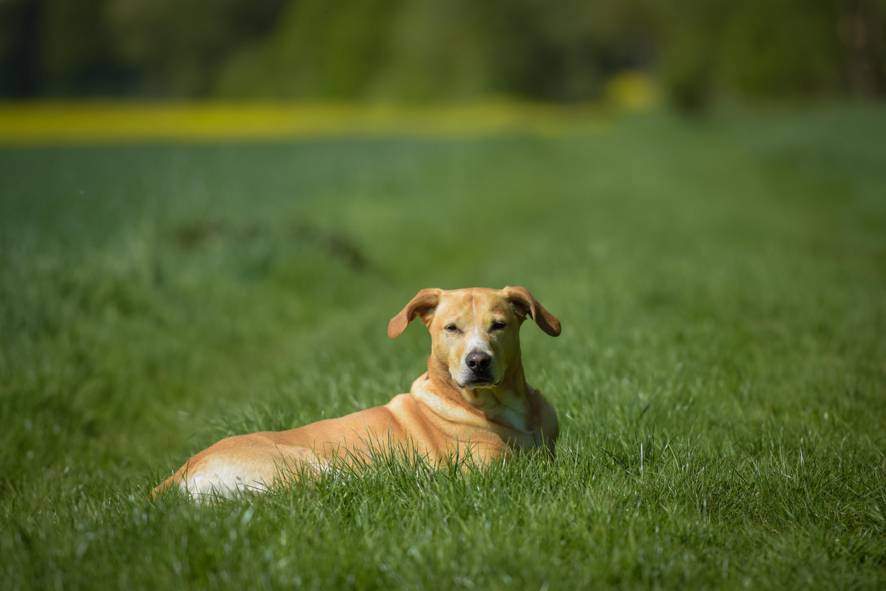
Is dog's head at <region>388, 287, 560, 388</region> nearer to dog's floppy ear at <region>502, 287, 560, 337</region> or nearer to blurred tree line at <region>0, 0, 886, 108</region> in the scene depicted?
dog's floppy ear at <region>502, 287, 560, 337</region>

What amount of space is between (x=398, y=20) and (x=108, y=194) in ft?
128

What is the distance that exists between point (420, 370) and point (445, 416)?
5.52 ft

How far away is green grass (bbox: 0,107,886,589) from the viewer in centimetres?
316

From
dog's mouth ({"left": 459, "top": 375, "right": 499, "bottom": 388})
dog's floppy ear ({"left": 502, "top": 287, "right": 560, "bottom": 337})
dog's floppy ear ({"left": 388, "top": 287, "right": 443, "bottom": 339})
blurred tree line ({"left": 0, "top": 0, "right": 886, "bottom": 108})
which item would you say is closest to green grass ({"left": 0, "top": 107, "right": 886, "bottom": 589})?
dog's mouth ({"left": 459, "top": 375, "right": 499, "bottom": 388})

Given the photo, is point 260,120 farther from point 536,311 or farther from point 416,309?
point 536,311


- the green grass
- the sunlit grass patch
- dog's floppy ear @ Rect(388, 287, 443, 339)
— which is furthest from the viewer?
the sunlit grass patch

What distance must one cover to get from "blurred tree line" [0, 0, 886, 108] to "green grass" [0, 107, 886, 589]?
80.9 ft

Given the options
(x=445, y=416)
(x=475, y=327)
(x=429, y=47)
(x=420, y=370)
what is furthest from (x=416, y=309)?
(x=429, y=47)

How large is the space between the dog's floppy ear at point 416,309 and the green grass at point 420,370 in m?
0.74

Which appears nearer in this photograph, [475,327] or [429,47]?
[475,327]

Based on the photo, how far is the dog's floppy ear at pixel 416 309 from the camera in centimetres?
414

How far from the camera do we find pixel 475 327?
4047 mm

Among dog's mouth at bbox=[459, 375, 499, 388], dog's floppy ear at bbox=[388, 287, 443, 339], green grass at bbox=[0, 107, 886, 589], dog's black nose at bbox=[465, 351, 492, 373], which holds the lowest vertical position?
green grass at bbox=[0, 107, 886, 589]

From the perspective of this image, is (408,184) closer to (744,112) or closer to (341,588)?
(341,588)
